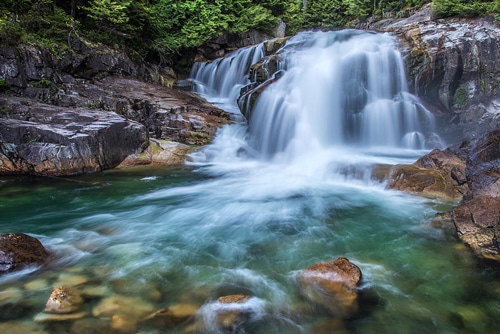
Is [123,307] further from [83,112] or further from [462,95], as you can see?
[462,95]

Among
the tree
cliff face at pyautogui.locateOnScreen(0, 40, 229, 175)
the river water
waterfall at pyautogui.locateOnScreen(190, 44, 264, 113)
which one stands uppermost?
the tree

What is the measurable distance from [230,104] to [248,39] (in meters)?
7.97

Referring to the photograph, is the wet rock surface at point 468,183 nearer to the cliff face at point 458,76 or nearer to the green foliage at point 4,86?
the cliff face at point 458,76

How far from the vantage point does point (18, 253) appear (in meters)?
3.95

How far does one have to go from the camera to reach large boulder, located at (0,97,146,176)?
355 inches

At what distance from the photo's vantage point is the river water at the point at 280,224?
3.31m

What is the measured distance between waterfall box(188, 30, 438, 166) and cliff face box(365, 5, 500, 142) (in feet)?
2.04

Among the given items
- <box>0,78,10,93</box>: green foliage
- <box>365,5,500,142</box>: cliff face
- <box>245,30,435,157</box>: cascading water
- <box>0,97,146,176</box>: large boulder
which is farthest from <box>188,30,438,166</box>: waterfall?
<box>0,78,10,93</box>: green foliage

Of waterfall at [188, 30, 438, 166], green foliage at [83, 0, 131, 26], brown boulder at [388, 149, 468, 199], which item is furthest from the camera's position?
green foliage at [83, 0, 131, 26]

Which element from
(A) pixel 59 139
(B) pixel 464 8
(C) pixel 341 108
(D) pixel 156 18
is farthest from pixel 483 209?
(D) pixel 156 18

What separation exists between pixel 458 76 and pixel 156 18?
15.3 m

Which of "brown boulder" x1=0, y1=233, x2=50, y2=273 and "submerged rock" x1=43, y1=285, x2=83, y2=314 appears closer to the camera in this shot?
"submerged rock" x1=43, y1=285, x2=83, y2=314

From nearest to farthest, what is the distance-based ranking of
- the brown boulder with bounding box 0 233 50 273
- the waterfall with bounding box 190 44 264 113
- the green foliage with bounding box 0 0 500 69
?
the brown boulder with bounding box 0 233 50 273
the green foliage with bounding box 0 0 500 69
the waterfall with bounding box 190 44 264 113

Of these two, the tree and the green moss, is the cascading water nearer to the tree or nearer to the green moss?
the green moss
